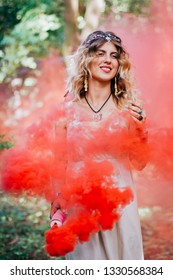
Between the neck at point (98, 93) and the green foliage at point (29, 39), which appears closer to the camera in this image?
the neck at point (98, 93)

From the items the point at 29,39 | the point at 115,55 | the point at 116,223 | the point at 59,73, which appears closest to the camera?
the point at 116,223

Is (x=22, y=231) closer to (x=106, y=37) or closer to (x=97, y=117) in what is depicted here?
(x=97, y=117)

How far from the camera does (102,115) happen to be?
293 centimetres

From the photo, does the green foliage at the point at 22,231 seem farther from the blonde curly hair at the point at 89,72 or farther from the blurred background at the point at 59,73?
the blonde curly hair at the point at 89,72

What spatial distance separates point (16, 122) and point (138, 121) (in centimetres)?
67

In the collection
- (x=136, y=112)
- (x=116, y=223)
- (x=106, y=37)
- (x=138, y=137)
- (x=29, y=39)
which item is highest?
(x=29, y=39)

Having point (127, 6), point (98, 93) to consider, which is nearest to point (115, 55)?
point (98, 93)

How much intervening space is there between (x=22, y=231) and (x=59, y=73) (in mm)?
868

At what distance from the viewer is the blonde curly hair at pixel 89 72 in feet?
9.68

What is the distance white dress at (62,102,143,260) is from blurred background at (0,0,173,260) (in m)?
0.21

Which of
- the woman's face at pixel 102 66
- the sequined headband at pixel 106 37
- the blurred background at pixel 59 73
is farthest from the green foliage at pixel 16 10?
the woman's face at pixel 102 66

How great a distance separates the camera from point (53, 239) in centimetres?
292

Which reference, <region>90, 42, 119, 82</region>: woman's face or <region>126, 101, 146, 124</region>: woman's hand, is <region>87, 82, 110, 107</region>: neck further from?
<region>126, 101, 146, 124</region>: woman's hand
